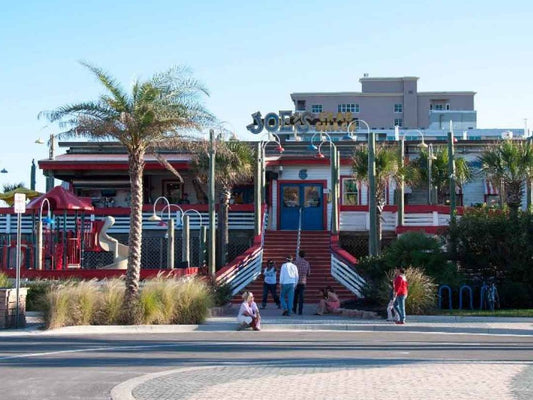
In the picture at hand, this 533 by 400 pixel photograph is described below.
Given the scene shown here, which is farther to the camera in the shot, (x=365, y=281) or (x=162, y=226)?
(x=162, y=226)

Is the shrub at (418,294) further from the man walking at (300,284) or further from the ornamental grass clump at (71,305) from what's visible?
the ornamental grass clump at (71,305)

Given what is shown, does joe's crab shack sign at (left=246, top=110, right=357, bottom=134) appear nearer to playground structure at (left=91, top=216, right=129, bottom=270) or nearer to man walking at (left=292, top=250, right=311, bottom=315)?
playground structure at (left=91, top=216, right=129, bottom=270)

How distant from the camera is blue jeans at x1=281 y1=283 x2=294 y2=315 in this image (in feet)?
73.8

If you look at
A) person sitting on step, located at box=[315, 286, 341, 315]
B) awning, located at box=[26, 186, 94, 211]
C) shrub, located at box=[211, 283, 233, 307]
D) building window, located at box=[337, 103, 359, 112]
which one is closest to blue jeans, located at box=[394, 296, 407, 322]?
person sitting on step, located at box=[315, 286, 341, 315]

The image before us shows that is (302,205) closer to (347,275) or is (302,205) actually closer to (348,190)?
(348,190)

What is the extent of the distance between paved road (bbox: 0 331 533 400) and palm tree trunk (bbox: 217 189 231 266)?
12.9m

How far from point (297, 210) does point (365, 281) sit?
39.1ft

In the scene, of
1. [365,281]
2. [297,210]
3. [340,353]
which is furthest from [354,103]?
[340,353]

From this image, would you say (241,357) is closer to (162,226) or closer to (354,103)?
(162,226)

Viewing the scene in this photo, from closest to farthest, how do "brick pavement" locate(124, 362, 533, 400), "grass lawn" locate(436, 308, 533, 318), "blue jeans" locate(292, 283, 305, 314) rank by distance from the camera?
"brick pavement" locate(124, 362, 533, 400) → "grass lawn" locate(436, 308, 533, 318) → "blue jeans" locate(292, 283, 305, 314)

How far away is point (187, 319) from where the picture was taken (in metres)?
20.8

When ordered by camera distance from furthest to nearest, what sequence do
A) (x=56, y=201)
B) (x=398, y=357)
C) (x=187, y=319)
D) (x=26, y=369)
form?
(x=56, y=201)
(x=187, y=319)
(x=398, y=357)
(x=26, y=369)

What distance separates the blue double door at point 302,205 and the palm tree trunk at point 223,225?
180 inches

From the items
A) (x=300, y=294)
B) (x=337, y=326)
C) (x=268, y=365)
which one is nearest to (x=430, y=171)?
(x=300, y=294)
